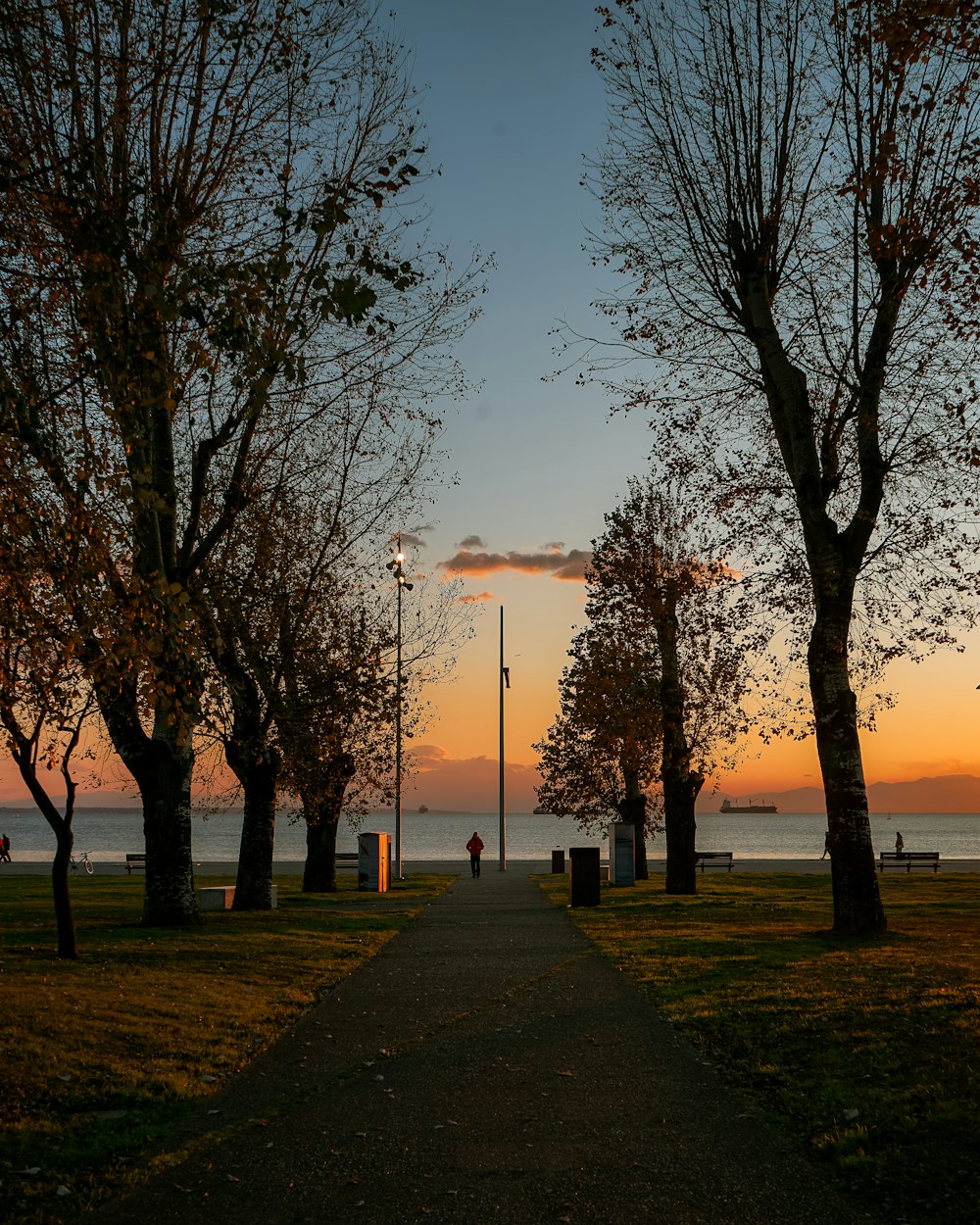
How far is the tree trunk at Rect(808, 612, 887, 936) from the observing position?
57.4ft

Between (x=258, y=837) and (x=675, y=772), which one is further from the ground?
(x=675, y=772)

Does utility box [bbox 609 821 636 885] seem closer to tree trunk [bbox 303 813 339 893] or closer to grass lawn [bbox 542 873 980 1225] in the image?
tree trunk [bbox 303 813 339 893]

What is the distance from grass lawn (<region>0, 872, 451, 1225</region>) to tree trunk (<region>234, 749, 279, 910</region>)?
166 inches

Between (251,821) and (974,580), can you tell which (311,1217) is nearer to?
(974,580)

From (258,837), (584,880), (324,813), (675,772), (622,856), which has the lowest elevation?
(584,880)

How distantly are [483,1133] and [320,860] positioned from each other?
28710mm

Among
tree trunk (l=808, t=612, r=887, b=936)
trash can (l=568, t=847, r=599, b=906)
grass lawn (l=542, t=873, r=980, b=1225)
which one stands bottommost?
grass lawn (l=542, t=873, r=980, b=1225)

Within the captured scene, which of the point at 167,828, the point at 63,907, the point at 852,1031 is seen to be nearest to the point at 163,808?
the point at 167,828

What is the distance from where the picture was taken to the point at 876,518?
18797mm

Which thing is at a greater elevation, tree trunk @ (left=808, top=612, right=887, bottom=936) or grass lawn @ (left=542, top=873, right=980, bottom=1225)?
tree trunk @ (left=808, top=612, right=887, bottom=936)

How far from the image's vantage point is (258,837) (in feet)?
85.0

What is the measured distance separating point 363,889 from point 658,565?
12751mm

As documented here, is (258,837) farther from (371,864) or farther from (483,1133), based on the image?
(483,1133)

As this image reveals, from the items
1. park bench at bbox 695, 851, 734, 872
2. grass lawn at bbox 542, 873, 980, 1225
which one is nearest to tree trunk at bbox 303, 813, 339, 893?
grass lawn at bbox 542, 873, 980, 1225
